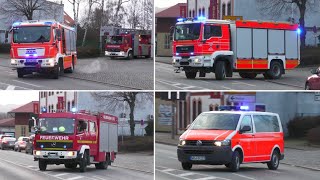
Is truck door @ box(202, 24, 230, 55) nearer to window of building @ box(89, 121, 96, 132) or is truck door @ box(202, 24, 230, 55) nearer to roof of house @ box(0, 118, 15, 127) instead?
window of building @ box(89, 121, 96, 132)

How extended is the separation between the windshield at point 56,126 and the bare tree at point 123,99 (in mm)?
724

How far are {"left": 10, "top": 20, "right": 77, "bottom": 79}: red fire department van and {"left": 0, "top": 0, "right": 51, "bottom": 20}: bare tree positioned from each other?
250 mm

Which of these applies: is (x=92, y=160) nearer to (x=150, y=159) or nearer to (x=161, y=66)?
(x=150, y=159)

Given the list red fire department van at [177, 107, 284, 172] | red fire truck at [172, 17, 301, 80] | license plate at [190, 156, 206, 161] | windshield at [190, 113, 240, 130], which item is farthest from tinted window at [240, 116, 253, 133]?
red fire truck at [172, 17, 301, 80]

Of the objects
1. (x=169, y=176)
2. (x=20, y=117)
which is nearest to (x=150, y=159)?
(x=169, y=176)

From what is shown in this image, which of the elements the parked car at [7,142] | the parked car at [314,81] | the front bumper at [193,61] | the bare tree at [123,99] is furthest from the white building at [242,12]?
the parked car at [7,142]

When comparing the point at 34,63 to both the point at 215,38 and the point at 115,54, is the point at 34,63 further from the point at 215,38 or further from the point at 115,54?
the point at 215,38

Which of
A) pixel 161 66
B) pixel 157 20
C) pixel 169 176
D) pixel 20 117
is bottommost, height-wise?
pixel 169 176

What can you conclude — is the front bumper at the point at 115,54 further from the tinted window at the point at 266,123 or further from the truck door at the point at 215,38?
the tinted window at the point at 266,123

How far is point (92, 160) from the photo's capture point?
12.6 m

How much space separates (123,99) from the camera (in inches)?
497

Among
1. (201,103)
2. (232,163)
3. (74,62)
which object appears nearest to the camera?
(232,163)

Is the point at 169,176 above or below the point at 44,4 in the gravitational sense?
below

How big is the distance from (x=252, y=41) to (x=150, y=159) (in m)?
3.39
